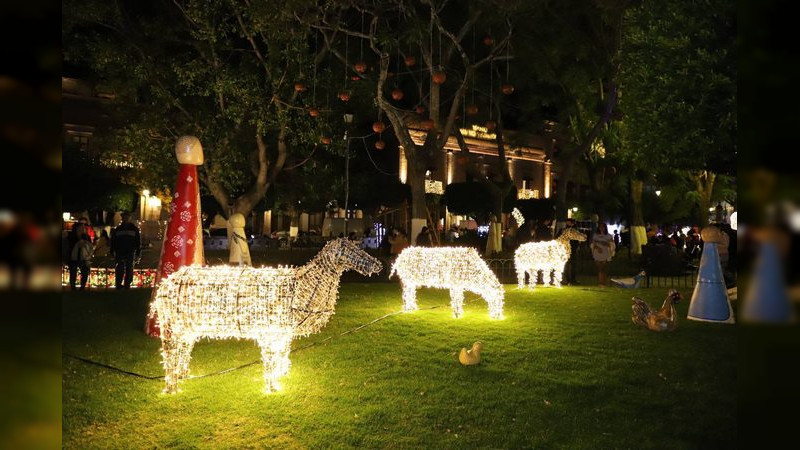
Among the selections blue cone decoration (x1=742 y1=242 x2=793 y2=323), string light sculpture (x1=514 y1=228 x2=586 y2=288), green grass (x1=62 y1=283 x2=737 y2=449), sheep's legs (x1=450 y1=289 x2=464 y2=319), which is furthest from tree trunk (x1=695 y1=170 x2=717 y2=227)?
blue cone decoration (x1=742 y1=242 x2=793 y2=323)

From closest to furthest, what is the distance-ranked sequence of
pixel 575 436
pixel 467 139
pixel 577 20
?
pixel 575 436
pixel 577 20
pixel 467 139

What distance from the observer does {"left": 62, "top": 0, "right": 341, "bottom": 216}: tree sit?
63.4 ft

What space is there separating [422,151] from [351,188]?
29.0 feet

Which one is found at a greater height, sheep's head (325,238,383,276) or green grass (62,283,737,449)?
sheep's head (325,238,383,276)

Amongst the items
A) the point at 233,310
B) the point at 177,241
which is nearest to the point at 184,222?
the point at 177,241

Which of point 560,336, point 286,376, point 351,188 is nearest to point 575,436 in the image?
point 286,376

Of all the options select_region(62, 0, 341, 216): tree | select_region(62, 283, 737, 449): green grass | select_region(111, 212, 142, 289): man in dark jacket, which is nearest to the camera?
select_region(62, 283, 737, 449): green grass

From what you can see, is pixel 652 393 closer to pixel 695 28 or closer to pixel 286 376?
pixel 286 376

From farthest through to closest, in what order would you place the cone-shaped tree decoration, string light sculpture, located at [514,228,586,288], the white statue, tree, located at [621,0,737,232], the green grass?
string light sculpture, located at [514,228,586,288]
the white statue
the cone-shaped tree decoration
tree, located at [621,0,737,232]
the green grass

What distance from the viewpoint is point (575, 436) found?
19.5 feet

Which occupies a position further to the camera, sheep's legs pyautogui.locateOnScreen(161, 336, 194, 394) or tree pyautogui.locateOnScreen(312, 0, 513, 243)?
tree pyautogui.locateOnScreen(312, 0, 513, 243)

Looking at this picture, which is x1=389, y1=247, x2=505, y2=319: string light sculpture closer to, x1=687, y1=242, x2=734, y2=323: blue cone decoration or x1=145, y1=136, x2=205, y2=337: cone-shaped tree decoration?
x1=687, y1=242, x2=734, y2=323: blue cone decoration

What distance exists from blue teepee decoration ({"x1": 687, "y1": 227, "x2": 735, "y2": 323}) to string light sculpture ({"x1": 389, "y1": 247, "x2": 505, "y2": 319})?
3679 mm

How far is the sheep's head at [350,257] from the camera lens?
8.55 m
